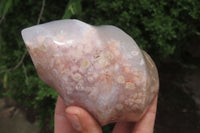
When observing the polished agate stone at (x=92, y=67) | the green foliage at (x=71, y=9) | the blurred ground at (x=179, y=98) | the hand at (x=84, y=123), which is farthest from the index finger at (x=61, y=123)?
the blurred ground at (x=179, y=98)

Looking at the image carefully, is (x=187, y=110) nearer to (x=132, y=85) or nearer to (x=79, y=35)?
(x=132, y=85)

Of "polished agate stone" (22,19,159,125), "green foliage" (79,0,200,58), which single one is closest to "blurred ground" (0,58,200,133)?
"green foliage" (79,0,200,58)

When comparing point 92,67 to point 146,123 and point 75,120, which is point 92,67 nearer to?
point 75,120

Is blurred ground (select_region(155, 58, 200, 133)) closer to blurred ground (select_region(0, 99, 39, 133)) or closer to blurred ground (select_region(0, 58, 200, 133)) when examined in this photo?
blurred ground (select_region(0, 58, 200, 133))

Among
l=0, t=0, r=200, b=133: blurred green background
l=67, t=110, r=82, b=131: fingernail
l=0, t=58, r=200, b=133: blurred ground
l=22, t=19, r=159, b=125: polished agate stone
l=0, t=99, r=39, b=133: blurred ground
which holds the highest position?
l=22, t=19, r=159, b=125: polished agate stone

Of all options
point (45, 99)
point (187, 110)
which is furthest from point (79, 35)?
point (187, 110)

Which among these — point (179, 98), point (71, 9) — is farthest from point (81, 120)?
point (179, 98)
